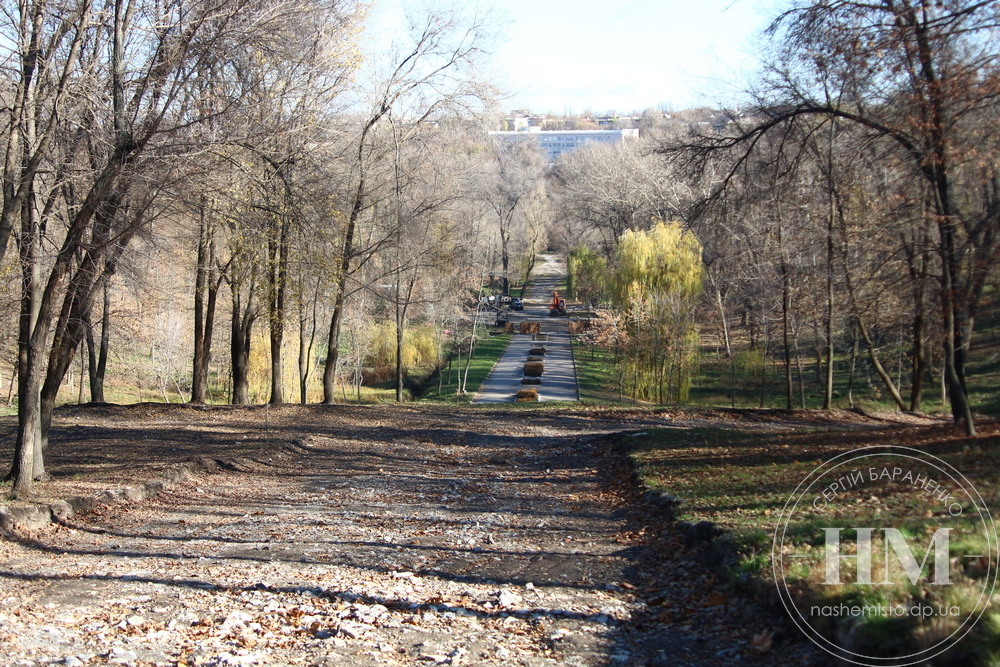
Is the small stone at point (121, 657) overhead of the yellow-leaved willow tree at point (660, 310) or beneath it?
beneath

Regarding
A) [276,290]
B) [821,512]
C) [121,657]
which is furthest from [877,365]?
[121,657]

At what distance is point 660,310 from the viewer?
31219 millimetres

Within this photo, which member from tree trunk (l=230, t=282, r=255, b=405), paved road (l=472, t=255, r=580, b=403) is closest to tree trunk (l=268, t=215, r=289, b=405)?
tree trunk (l=230, t=282, r=255, b=405)

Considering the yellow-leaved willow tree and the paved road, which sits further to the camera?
the paved road

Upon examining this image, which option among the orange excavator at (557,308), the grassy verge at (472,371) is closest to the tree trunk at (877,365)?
the grassy verge at (472,371)

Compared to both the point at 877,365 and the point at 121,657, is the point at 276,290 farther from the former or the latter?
the point at 877,365

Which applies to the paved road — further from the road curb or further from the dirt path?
the road curb

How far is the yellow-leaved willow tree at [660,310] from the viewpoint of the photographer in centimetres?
3112

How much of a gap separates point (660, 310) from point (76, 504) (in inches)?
1014

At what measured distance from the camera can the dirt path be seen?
15.9 feet

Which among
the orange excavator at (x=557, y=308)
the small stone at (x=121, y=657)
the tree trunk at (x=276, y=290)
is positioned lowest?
the small stone at (x=121, y=657)

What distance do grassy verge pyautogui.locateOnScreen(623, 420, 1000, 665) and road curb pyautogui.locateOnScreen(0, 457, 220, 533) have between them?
6.65 m

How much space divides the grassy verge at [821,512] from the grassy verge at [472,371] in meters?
23.4

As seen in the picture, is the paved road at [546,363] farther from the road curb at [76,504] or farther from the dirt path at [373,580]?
the road curb at [76,504]
